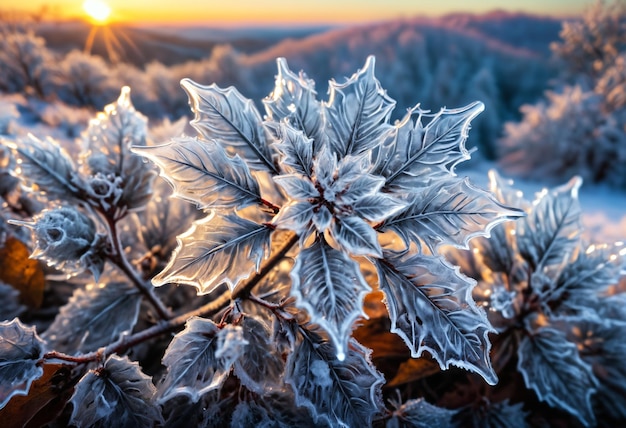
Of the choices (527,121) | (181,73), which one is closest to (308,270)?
(527,121)

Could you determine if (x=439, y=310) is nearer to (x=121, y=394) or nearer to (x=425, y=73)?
(x=121, y=394)

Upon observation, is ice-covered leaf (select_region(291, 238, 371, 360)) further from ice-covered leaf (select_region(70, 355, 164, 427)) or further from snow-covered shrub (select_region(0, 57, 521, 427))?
ice-covered leaf (select_region(70, 355, 164, 427))

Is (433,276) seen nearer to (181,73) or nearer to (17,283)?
(17,283)

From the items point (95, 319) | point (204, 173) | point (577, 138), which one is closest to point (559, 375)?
point (204, 173)

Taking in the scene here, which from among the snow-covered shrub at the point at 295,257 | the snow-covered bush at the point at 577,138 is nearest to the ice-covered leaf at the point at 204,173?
the snow-covered shrub at the point at 295,257

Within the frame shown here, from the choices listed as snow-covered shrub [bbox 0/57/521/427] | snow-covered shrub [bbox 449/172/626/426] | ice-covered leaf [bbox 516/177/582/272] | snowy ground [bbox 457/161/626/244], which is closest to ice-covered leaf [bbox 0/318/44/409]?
snow-covered shrub [bbox 0/57/521/427]
